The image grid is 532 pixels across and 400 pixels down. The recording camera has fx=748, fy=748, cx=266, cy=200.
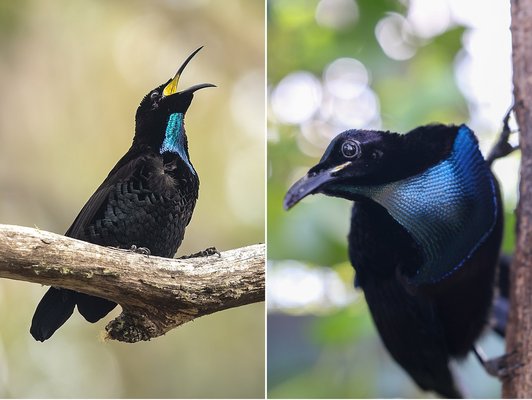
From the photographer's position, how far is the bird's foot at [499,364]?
1826mm

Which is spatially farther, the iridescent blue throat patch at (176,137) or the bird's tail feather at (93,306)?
the iridescent blue throat patch at (176,137)

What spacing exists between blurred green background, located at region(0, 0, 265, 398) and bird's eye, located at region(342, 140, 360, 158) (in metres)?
0.25

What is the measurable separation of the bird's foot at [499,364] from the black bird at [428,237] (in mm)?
44

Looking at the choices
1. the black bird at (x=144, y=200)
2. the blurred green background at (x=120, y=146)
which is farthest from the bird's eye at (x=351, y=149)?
the black bird at (x=144, y=200)

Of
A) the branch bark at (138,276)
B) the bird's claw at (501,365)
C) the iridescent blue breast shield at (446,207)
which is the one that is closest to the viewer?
the branch bark at (138,276)

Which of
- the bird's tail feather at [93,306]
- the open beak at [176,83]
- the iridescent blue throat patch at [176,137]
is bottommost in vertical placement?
the bird's tail feather at [93,306]

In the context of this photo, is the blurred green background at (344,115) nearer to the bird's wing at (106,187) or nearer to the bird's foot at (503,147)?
the bird's foot at (503,147)

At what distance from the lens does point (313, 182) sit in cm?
189

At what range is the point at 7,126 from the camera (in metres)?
1.96

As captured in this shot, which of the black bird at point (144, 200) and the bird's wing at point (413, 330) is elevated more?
the black bird at point (144, 200)

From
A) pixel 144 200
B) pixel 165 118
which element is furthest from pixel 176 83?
pixel 144 200

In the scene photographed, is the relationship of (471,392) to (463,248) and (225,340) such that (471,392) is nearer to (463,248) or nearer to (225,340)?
(463,248)

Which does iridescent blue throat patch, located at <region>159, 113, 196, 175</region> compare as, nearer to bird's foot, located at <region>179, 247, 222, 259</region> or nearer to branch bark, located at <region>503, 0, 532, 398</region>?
bird's foot, located at <region>179, 247, 222, 259</region>

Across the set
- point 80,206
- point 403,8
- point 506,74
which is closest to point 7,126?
point 80,206
